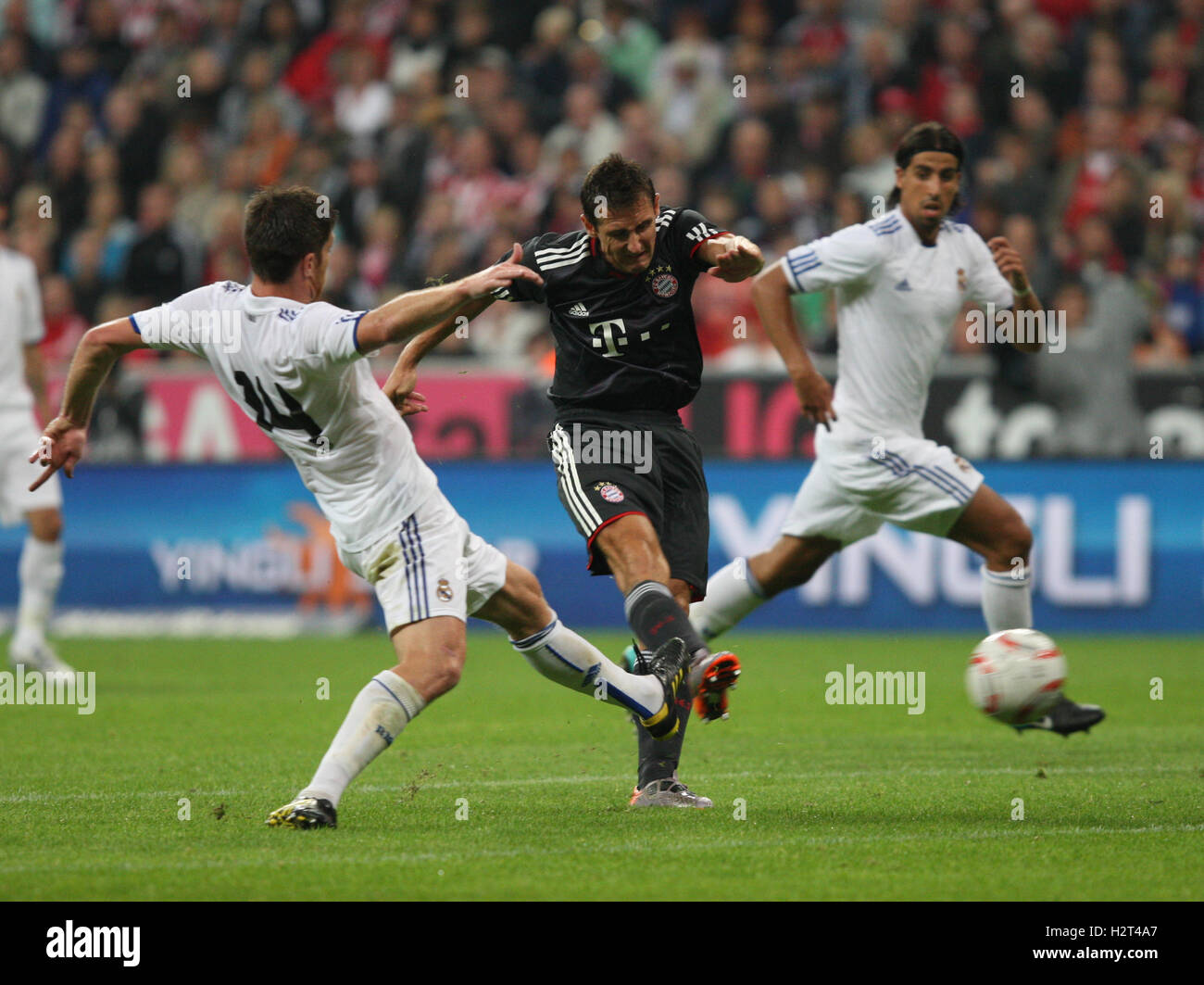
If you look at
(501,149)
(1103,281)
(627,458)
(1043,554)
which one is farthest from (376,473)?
(501,149)

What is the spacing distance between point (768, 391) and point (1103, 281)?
2775mm

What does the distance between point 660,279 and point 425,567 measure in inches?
61.4

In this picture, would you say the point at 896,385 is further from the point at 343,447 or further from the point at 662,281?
the point at 343,447

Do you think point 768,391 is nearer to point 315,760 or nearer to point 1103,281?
point 1103,281

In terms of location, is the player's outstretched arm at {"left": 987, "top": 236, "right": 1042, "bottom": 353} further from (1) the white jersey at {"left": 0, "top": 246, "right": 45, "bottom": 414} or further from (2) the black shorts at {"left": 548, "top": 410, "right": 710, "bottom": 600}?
(1) the white jersey at {"left": 0, "top": 246, "right": 45, "bottom": 414}

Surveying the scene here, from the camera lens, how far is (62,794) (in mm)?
6398

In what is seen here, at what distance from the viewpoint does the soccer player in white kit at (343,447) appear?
5492mm

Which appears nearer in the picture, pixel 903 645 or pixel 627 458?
pixel 627 458

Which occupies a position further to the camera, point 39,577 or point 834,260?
point 39,577

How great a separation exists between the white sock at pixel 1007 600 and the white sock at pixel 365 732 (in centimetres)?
318

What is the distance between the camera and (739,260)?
6195mm

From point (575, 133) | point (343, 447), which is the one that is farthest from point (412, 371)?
point (575, 133)

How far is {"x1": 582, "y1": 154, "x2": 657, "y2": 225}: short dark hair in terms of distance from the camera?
6.23 m

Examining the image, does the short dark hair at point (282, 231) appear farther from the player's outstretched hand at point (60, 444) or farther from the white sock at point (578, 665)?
the white sock at point (578, 665)
